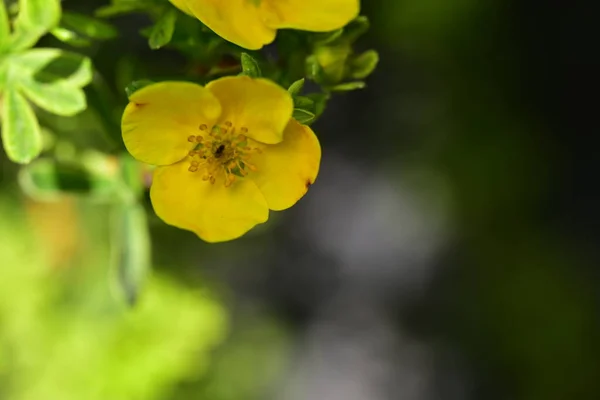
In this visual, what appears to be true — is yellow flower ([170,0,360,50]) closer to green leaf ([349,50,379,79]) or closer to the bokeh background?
green leaf ([349,50,379,79])

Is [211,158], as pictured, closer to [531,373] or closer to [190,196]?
[190,196]

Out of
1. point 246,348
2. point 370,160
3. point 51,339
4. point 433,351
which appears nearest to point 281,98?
point 51,339

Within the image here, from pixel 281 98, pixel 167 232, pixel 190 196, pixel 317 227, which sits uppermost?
pixel 281 98

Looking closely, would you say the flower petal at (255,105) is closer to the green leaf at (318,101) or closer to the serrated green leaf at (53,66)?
the green leaf at (318,101)

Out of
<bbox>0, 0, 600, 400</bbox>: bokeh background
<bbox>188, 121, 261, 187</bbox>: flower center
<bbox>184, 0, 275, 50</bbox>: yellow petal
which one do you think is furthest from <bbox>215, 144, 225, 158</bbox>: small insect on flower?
<bbox>0, 0, 600, 400</bbox>: bokeh background

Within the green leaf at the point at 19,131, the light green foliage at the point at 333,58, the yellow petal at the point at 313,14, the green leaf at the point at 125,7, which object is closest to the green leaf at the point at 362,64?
the light green foliage at the point at 333,58

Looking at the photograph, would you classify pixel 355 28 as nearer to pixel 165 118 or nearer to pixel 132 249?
pixel 165 118
